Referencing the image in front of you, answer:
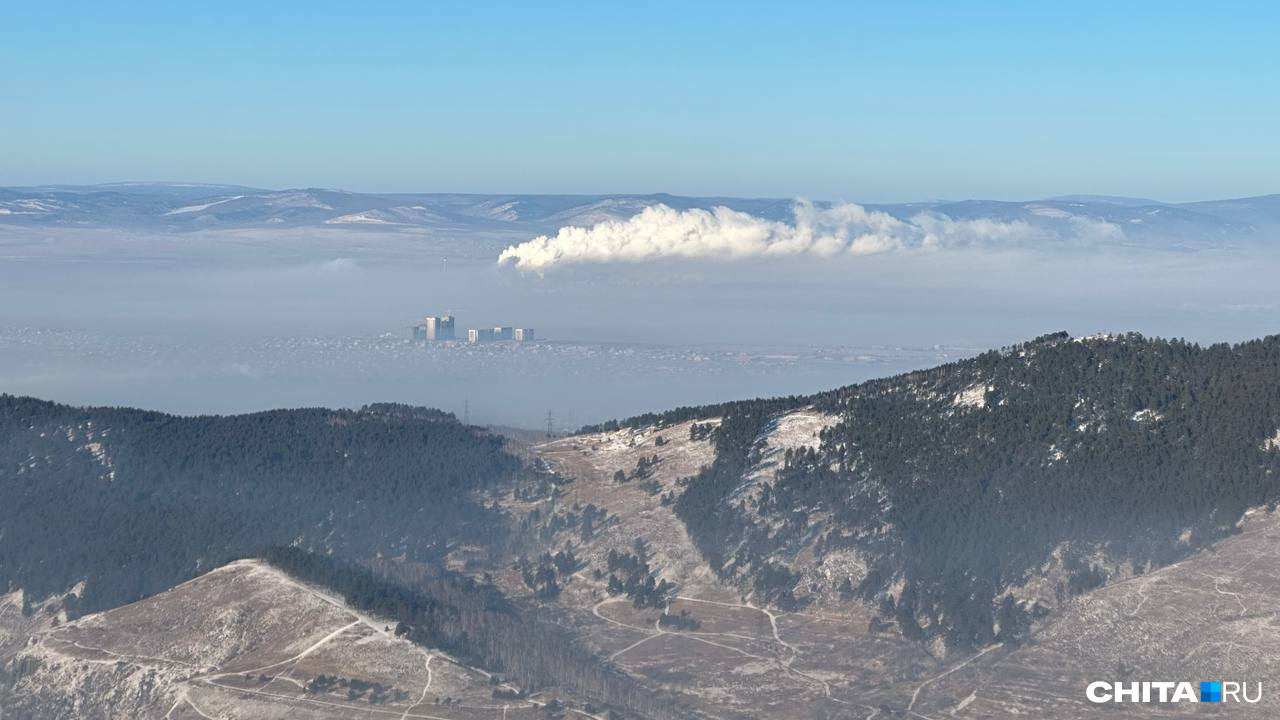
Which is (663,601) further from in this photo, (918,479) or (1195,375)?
(1195,375)

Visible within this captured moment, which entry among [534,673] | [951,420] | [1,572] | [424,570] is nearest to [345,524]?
[424,570]

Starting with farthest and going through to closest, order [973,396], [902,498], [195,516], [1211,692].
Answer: [973,396] → [195,516] → [902,498] → [1211,692]
